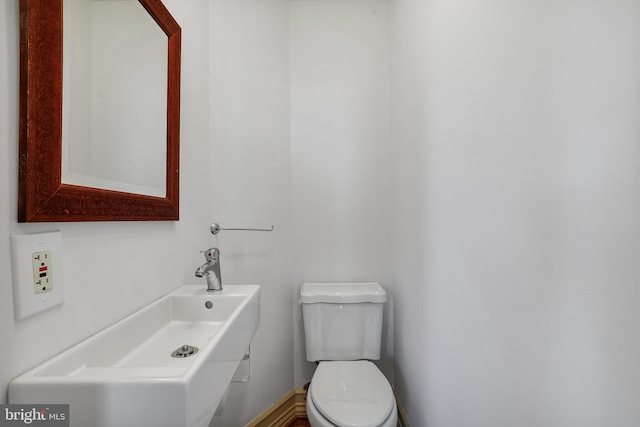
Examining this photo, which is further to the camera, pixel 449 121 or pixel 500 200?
pixel 449 121

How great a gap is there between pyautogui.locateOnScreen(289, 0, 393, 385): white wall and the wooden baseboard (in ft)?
0.25

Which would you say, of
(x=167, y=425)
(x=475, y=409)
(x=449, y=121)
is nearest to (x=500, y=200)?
(x=449, y=121)

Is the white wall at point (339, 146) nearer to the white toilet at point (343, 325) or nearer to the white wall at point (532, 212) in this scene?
the white toilet at point (343, 325)

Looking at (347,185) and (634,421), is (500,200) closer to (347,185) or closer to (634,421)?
(634,421)

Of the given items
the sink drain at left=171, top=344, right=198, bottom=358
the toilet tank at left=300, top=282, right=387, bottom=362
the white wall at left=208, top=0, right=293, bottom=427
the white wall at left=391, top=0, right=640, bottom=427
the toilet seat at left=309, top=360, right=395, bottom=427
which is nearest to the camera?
the white wall at left=391, top=0, right=640, bottom=427

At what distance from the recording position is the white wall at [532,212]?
0.41 metres

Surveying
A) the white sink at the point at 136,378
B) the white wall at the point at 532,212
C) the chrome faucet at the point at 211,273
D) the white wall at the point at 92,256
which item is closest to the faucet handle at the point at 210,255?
the chrome faucet at the point at 211,273

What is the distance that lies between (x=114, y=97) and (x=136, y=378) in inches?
27.9

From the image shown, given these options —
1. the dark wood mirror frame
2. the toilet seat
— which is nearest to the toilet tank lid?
the toilet seat

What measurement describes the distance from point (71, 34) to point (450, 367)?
1.37 m

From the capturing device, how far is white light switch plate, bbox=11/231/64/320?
0.47 metres

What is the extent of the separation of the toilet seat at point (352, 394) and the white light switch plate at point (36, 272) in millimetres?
925

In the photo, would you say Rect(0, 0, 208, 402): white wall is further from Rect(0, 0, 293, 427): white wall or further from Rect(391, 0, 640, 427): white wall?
Rect(391, 0, 640, 427): white wall

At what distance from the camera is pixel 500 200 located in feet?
2.19
